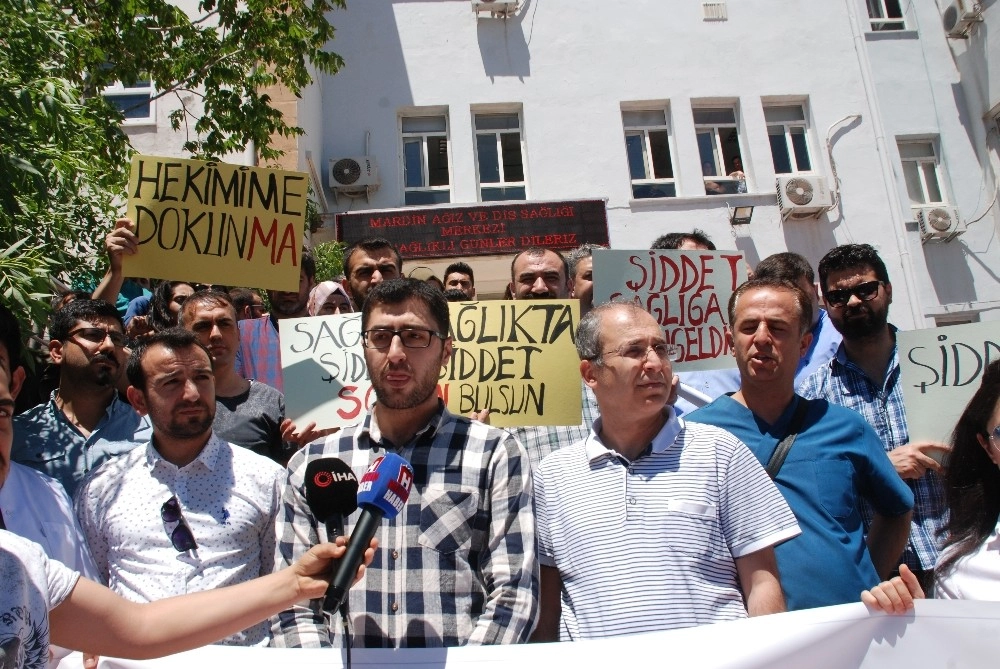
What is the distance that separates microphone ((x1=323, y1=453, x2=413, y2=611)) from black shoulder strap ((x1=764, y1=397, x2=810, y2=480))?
131 centimetres

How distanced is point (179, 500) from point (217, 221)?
1926mm

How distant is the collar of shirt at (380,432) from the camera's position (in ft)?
7.77

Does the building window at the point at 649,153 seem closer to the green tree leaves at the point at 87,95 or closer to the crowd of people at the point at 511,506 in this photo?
the green tree leaves at the point at 87,95

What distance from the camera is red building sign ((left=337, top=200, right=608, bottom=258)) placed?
12555 mm

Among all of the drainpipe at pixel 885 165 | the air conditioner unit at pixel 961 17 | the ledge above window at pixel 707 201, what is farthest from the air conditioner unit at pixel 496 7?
the air conditioner unit at pixel 961 17

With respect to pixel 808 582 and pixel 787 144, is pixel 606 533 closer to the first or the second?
pixel 808 582

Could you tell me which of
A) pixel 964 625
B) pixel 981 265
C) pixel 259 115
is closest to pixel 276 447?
pixel 964 625

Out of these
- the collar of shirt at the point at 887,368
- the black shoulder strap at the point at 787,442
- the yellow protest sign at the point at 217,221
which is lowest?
the black shoulder strap at the point at 787,442

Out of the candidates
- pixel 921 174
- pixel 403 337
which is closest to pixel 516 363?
pixel 403 337

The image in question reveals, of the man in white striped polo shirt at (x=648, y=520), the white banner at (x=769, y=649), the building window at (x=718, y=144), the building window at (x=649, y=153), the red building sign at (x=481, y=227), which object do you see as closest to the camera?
the white banner at (x=769, y=649)

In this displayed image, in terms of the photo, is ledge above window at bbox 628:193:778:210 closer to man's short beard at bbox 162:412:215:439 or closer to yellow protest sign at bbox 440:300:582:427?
yellow protest sign at bbox 440:300:582:427

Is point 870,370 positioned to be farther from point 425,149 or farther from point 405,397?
point 425,149

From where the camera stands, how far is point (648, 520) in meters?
2.29

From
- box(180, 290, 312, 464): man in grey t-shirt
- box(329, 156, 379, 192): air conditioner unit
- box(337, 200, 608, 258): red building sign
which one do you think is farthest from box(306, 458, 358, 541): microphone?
box(329, 156, 379, 192): air conditioner unit
